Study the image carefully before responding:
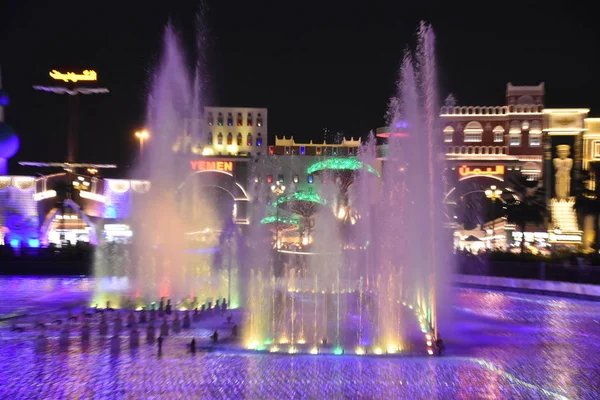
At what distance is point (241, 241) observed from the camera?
22.2 meters

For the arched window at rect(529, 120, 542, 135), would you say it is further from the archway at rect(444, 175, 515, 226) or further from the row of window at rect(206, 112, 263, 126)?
the row of window at rect(206, 112, 263, 126)

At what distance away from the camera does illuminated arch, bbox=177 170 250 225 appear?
167ft

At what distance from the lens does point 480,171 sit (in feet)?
148

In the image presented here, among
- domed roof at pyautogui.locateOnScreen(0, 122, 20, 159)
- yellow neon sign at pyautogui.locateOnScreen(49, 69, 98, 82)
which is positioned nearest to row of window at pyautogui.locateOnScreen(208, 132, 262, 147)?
yellow neon sign at pyautogui.locateOnScreen(49, 69, 98, 82)

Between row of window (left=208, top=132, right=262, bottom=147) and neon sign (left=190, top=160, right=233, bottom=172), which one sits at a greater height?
row of window (left=208, top=132, right=262, bottom=147)

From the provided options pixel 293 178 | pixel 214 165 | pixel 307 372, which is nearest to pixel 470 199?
pixel 293 178

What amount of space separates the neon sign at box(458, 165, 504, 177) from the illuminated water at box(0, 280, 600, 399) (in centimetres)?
3401

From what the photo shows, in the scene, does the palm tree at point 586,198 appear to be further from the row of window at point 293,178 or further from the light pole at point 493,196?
the row of window at point 293,178

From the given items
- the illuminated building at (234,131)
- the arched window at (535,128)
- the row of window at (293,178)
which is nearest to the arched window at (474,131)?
the arched window at (535,128)

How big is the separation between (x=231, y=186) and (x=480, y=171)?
18.8 meters

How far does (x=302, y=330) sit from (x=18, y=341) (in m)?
4.74

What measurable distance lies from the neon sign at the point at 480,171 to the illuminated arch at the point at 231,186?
16380mm

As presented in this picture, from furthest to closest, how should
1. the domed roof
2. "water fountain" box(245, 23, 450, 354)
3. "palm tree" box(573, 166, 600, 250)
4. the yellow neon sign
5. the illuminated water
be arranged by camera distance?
1. the yellow neon sign
2. the domed roof
3. "palm tree" box(573, 166, 600, 250)
4. "water fountain" box(245, 23, 450, 354)
5. the illuminated water

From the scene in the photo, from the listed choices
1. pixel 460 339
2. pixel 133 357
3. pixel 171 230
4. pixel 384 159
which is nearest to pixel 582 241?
pixel 384 159
